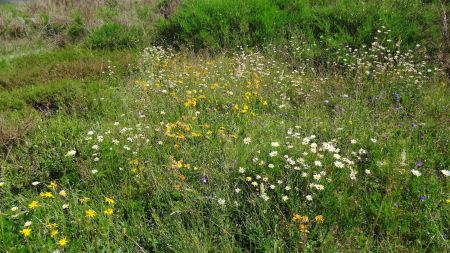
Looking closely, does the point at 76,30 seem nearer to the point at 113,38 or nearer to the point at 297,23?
the point at 113,38

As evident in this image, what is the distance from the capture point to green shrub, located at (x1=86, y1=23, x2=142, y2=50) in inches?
362

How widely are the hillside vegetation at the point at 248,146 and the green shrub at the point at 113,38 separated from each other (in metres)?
1.45

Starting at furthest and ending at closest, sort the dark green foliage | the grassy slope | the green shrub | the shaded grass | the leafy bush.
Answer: the dark green foliage
the green shrub
the shaded grass
the leafy bush
the grassy slope

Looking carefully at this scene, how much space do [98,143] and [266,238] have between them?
86.5 inches

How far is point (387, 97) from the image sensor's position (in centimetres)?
493

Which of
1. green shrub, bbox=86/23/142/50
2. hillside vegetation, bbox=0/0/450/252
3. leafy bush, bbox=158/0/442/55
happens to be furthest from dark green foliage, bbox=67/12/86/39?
hillside vegetation, bbox=0/0/450/252

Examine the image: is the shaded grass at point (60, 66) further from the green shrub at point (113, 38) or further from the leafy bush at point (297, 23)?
the leafy bush at point (297, 23)

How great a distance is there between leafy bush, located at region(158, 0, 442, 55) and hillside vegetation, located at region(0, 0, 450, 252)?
0.04 metres

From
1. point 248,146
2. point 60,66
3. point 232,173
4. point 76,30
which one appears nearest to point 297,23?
point 248,146

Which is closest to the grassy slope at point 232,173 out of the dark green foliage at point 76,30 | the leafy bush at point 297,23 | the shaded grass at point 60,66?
the leafy bush at point 297,23

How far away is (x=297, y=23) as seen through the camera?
750cm

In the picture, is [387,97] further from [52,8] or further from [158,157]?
[52,8]

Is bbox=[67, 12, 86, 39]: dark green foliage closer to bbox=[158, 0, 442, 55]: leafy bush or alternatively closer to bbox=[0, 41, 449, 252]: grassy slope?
bbox=[158, 0, 442, 55]: leafy bush

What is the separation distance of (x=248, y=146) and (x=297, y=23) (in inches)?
184
